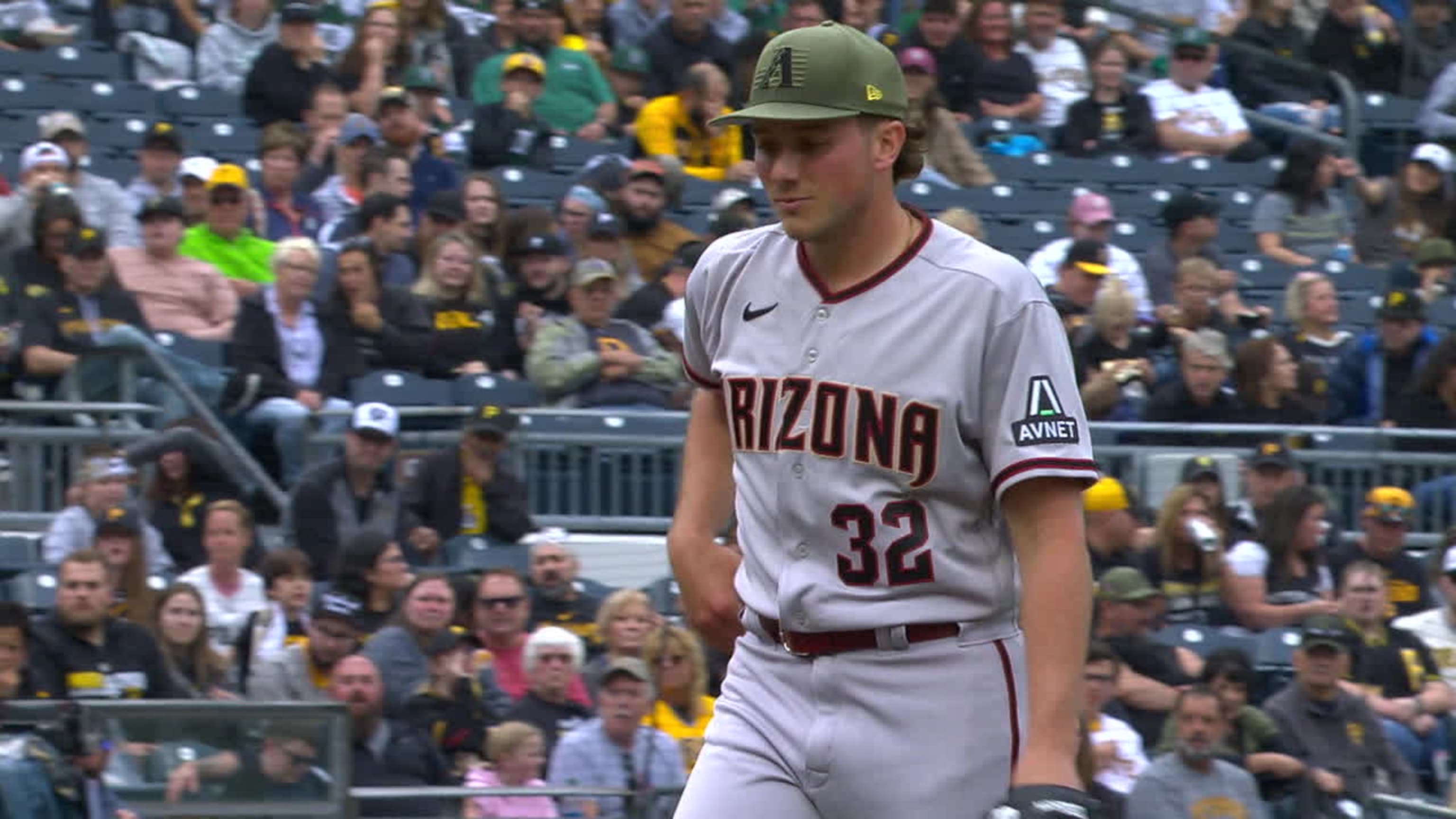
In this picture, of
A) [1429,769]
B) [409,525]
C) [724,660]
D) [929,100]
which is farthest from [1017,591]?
[929,100]

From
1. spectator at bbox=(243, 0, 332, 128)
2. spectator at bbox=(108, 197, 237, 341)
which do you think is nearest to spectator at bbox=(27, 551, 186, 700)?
spectator at bbox=(108, 197, 237, 341)

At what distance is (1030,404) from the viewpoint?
298cm

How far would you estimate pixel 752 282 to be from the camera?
3250 mm

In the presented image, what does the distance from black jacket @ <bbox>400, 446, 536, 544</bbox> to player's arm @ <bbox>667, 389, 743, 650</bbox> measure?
5.87m

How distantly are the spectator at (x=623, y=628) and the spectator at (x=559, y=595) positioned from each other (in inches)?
19.6

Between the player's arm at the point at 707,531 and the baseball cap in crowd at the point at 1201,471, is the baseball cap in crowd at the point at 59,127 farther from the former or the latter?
the player's arm at the point at 707,531

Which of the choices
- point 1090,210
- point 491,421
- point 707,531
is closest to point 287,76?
point 491,421

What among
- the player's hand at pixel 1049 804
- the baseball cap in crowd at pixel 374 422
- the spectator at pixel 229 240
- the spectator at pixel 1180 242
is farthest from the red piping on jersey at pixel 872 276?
the spectator at pixel 1180 242

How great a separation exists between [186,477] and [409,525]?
0.84 m

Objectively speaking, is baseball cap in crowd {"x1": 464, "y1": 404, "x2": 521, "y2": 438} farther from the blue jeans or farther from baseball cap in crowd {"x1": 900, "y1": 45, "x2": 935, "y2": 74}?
baseball cap in crowd {"x1": 900, "y1": 45, "x2": 935, "y2": 74}

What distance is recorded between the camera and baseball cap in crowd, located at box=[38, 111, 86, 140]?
1056cm

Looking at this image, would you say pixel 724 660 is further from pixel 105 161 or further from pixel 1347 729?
pixel 105 161

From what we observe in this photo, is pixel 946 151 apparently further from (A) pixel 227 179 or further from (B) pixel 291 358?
(B) pixel 291 358

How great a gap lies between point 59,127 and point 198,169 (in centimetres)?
62
